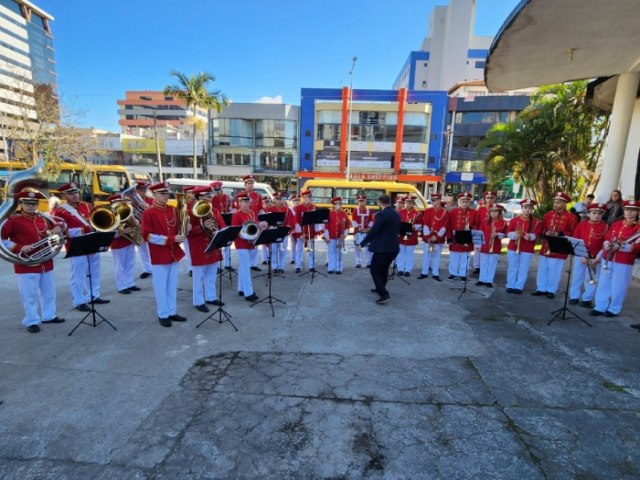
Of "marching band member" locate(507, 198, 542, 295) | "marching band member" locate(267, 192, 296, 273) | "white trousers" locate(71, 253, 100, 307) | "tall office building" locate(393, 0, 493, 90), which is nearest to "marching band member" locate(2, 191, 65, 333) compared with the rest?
"white trousers" locate(71, 253, 100, 307)

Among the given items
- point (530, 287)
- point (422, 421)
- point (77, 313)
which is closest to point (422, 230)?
point (530, 287)

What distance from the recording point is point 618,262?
662 cm

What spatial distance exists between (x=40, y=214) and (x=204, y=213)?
8.31 ft

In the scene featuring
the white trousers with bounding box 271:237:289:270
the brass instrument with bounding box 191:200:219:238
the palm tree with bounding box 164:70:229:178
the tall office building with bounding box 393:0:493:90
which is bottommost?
the white trousers with bounding box 271:237:289:270

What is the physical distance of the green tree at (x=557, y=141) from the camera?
14523mm

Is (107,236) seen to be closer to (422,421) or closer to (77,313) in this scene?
(77,313)

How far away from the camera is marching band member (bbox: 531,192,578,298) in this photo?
7820 mm

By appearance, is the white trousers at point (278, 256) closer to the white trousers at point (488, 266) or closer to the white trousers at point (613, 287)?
the white trousers at point (488, 266)

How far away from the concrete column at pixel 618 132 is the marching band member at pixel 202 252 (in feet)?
38.3

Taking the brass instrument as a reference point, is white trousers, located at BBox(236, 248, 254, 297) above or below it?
below

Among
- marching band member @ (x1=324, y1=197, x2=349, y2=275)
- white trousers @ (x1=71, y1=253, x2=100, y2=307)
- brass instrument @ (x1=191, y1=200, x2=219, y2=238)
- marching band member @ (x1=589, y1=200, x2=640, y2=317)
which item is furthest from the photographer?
marching band member @ (x1=324, y1=197, x2=349, y2=275)

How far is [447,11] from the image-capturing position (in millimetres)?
→ 61344

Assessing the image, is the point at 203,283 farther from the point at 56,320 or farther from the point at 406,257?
the point at 406,257

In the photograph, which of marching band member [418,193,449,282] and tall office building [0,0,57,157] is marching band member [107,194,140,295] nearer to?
marching band member [418,193,449,282]
